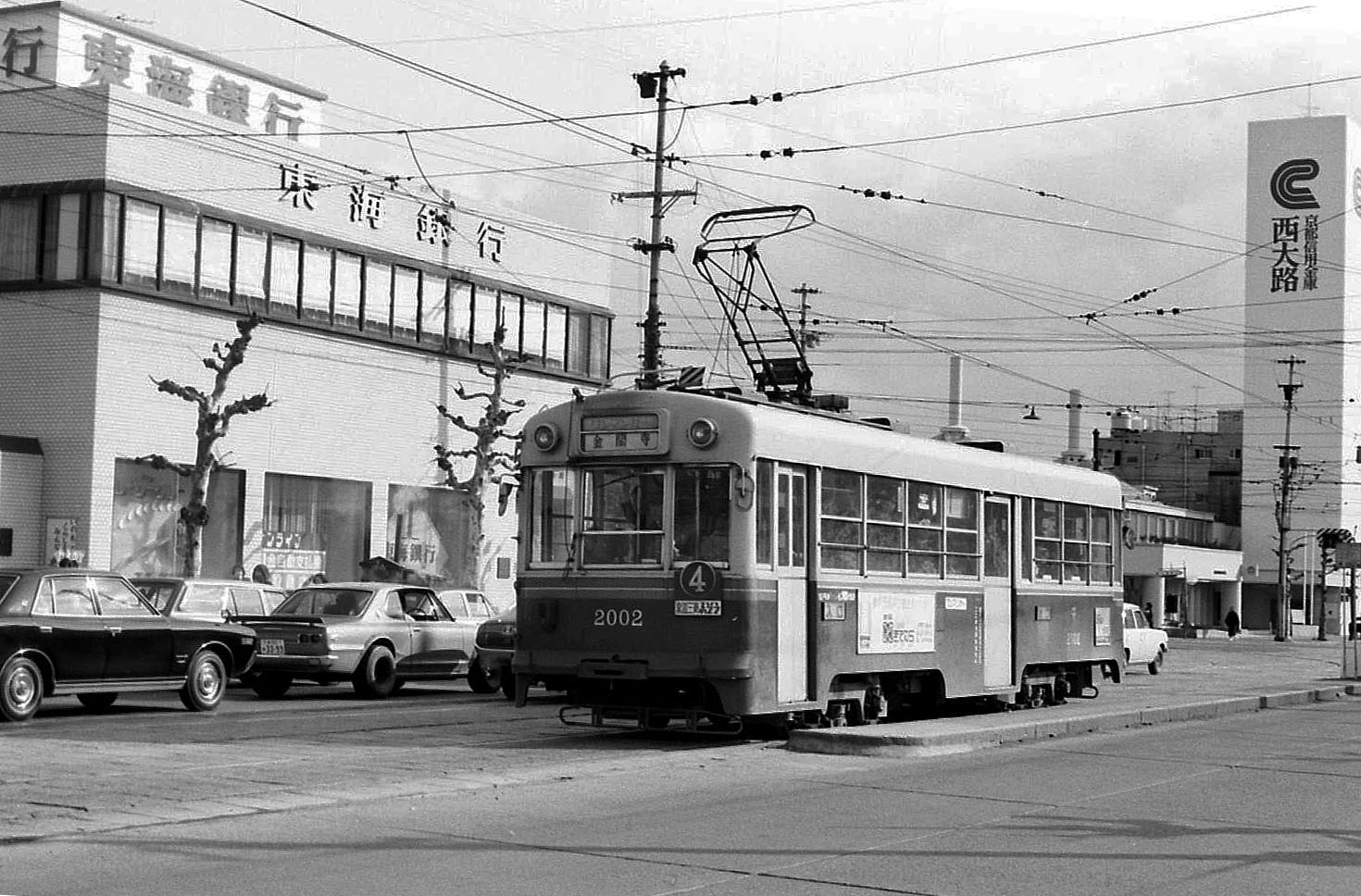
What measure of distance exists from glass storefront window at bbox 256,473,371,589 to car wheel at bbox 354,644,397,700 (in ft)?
52.3

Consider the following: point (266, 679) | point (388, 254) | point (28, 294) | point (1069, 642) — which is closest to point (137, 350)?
point (28, 294)

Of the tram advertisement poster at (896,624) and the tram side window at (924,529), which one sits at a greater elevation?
the tram side window at (924,529)

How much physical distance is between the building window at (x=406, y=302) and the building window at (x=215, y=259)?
5.92 metres

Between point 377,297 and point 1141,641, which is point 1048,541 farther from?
point 377,297

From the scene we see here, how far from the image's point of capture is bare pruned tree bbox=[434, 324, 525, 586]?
1679 inches

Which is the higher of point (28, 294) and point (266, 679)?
point (28, 294)

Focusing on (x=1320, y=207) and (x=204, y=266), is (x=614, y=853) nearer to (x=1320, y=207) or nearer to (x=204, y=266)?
(x=204, y=266)

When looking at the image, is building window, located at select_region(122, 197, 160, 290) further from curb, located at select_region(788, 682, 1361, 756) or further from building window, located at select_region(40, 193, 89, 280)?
curb, located at select_region(788, 682, 1361, 756)

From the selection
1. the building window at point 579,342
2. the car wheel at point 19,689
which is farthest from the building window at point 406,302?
the car wheel at point 19,689

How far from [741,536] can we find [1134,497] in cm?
8255

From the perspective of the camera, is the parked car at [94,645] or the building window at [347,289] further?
the building window at [347,289]

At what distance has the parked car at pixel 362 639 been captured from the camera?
23.8 metres

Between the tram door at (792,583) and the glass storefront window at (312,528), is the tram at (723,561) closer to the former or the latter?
the tram door at (792,583)

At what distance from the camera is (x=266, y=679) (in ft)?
80.8
